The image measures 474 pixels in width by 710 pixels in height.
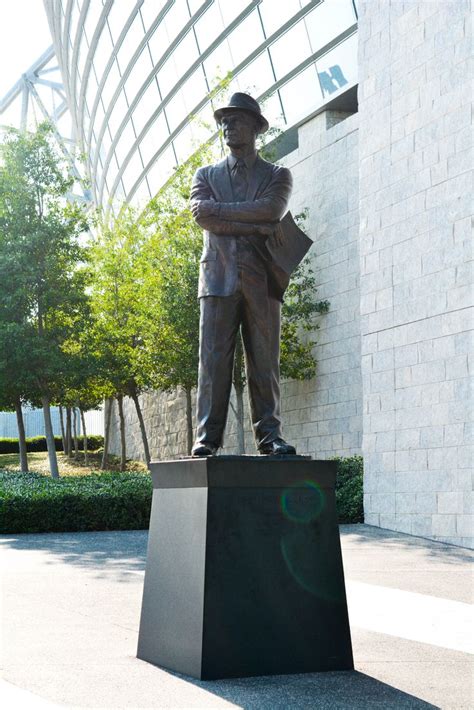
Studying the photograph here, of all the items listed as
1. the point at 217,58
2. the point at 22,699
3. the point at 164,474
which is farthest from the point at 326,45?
the point at 22,699

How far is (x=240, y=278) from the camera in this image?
6285 mm

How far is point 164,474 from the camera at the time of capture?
6039mm

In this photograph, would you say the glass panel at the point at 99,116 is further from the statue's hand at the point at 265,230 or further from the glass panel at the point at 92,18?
the statue's hand at the point at 265,230

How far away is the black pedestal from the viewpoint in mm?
5426

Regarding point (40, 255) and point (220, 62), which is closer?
point (40, 255)

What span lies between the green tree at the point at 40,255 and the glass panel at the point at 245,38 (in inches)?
243

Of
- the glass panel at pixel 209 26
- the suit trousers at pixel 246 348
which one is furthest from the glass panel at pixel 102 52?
the suit trousers at pixel 246 348

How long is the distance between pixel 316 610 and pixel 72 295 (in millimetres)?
16804

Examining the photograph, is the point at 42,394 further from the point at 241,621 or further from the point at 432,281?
the point at 241,621

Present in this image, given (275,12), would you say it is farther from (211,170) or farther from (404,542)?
(211,170)

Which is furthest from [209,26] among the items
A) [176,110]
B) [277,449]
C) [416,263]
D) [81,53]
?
[277,449]

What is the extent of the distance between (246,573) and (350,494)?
995cm

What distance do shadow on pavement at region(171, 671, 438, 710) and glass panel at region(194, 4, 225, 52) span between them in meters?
24.0

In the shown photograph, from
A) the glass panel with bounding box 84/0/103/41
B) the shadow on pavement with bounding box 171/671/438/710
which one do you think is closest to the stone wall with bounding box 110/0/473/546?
the shadow on pavement with bounding box 171/671/438/710
